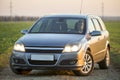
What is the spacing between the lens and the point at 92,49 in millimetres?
14164

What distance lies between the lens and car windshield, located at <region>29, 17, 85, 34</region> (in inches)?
560

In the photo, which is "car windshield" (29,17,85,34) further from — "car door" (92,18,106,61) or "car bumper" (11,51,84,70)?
"car bumper" (11,51,84,70)

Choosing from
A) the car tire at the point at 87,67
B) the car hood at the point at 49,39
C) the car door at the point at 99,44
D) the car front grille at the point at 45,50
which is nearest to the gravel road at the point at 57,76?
the car tire at the point at 87,67

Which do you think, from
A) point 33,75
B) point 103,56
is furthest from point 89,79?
point 103,56

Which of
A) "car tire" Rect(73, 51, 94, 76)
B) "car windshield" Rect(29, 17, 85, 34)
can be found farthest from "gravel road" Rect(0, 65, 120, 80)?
"car windshield" Rect(29, 17, 85, 34)

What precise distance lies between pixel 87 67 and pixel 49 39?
48.3 inches

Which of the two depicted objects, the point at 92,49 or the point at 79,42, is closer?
the point at 79,42

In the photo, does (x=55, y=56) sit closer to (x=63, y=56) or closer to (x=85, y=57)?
(x=63, y=56)

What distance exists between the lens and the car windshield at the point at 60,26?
14227 millimetres

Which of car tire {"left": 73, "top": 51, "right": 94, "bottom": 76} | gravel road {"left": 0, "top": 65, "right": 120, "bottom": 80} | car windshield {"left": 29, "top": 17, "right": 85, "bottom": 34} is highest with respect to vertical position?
car windshield {"left": 29, "top": 17, "right": 85, "bottom": 34}

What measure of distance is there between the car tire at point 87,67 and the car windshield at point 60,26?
72 centimetres

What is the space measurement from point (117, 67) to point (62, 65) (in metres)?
3.93

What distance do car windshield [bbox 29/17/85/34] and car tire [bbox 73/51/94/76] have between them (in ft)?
2.36

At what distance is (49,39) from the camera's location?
13.2m
